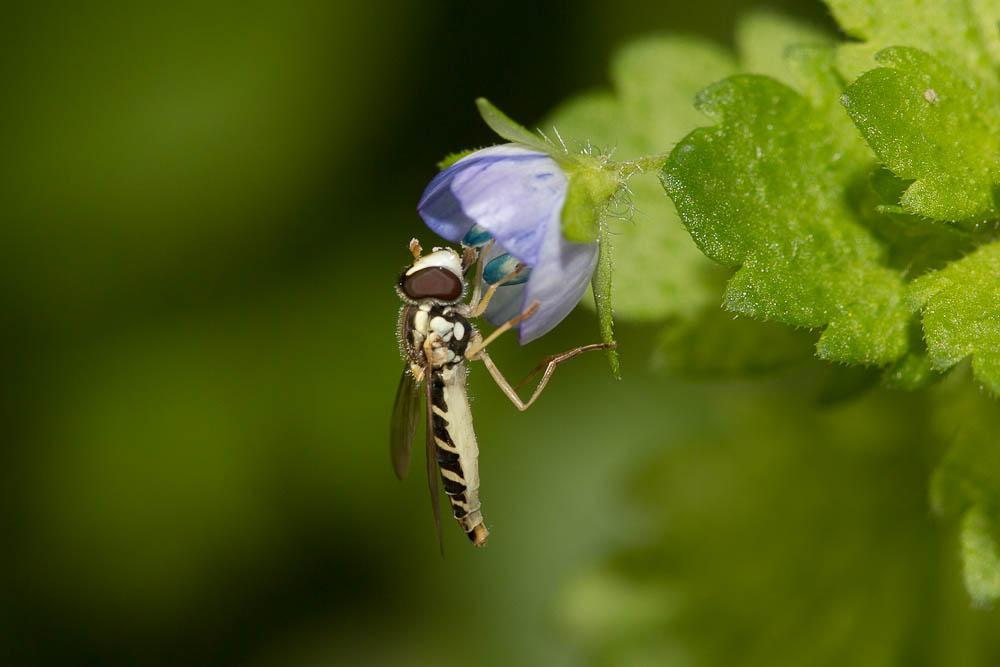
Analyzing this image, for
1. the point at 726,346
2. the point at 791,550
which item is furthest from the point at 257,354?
the point at 726,346

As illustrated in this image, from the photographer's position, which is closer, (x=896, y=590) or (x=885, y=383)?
(x=885, y=383)

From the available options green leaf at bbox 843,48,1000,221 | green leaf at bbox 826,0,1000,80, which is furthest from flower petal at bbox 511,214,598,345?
green leaf at bbox 826,0,1000,80

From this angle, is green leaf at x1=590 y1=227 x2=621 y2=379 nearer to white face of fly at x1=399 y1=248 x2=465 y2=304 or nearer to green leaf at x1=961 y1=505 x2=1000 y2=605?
white face of fly at x1=399 y1=248 x2=465 y2=304

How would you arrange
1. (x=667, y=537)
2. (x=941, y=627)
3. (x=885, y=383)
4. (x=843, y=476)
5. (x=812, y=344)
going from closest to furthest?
(x=885, y=383), (x=812, y=344), (x=941, y=627), (x=843, y=476), (x=667, y=537)

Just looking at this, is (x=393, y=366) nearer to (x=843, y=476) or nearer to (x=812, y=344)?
(x=843, y=476)

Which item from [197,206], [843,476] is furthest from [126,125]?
[843,476]

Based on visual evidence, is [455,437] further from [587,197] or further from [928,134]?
[928,134]
